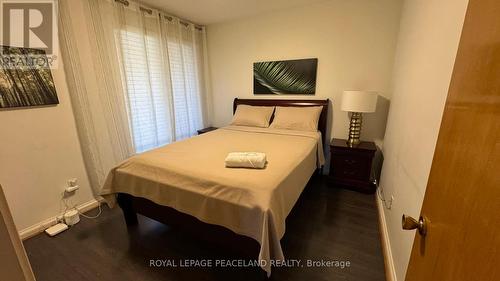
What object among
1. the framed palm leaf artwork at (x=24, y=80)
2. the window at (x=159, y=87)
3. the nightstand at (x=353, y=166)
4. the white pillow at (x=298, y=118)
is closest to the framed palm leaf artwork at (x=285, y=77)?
the white pillow at (x=298, y=118)

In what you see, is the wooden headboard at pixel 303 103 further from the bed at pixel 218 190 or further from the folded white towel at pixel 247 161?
the folded white towel at pixel 247 161

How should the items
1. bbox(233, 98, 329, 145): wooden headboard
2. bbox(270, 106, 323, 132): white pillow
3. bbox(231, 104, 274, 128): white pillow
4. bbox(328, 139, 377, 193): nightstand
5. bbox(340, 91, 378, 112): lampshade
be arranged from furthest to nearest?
bbox(231, 104, 274, 128): white pillow
bbox(233, 98, 329, 145): wooden headboard
bbox(270, 106, 323, 132): white pillow
bbox(328, 139, 377, 193): nightstand
bbox(340, 91, 378, 112): lampshade

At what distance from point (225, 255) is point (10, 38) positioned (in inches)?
99.8

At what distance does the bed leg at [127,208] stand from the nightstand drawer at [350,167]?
2352 millimetres

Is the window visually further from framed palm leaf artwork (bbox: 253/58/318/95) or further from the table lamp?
the table lamp

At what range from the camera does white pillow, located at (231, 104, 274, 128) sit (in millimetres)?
3203

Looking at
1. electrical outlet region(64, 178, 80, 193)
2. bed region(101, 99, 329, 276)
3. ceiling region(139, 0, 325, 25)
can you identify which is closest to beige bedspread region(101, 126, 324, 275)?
bed region(101, 99, 329, 276)

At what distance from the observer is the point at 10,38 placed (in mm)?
1752

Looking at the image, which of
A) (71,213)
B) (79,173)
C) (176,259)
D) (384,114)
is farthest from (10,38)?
(384,114)

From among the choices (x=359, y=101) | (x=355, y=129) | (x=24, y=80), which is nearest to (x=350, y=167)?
(x=355, y=129)

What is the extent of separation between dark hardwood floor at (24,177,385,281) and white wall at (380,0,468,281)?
30cm

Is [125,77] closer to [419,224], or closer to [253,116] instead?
[253,116]

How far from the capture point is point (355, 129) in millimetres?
2686

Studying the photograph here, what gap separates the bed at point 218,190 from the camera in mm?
1270
